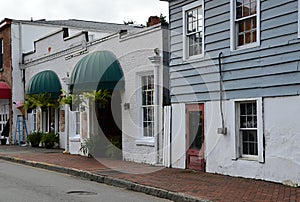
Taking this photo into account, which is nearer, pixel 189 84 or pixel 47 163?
pixel 189 84

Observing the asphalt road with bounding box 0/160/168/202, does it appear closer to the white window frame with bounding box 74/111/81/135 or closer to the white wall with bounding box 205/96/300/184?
the white wall with bounding box 205/96/300/184

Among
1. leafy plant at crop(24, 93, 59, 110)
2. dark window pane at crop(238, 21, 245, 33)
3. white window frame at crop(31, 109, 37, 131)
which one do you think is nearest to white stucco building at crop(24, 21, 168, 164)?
leafy plant at crop(24, 93, 59, 110)

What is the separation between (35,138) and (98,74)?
9.86 m

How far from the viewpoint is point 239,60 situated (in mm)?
12992

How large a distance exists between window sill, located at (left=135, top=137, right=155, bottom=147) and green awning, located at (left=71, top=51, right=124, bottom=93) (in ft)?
7.22

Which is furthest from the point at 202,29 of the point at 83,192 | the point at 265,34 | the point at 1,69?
the point at 1,69

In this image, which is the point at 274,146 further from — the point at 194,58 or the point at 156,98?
the point at 156,98

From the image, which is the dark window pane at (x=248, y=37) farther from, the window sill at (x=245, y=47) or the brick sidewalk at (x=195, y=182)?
the brick sidewalk at (x=195, y=182)

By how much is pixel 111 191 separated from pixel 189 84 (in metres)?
4.25

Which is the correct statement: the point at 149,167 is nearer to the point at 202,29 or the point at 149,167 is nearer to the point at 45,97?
the point at 202,29

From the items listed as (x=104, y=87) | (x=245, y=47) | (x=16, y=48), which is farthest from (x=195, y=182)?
(x=16, y=48)

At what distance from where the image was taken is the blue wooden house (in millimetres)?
11586

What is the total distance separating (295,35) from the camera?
11.3m

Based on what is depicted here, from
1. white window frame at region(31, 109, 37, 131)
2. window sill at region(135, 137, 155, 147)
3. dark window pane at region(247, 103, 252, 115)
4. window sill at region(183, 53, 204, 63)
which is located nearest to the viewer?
dark window pane at region(247, 103, 252, 115)
